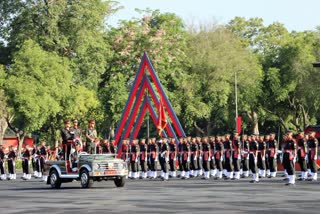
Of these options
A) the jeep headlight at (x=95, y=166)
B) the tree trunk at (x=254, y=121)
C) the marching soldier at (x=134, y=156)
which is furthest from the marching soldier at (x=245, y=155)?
the tree trunk at (x=254, y=121)

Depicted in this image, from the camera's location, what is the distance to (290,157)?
30.3 metres

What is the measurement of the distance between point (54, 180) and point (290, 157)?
9304mm

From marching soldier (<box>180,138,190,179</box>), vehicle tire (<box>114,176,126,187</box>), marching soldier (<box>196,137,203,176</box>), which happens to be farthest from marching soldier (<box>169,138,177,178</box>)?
vehicle tire (<box>114,176,126,187</box>)

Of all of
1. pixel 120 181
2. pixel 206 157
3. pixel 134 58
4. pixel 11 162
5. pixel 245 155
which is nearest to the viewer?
pixel 120 181

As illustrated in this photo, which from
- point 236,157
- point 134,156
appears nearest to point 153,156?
point 134,156

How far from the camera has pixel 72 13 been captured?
205 ft

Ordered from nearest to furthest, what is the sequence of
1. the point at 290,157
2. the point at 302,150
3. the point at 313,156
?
the point at 290,157, the point at 302,150, the point at 313,156

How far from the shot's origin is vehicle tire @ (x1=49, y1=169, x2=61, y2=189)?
103 feet

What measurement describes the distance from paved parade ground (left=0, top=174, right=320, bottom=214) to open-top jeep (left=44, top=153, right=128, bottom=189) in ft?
3.54

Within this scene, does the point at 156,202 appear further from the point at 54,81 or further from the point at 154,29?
the point at 154,29

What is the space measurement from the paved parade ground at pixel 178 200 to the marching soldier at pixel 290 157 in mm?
456

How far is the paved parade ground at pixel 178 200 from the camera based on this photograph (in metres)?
20.1

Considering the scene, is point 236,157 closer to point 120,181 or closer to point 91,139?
point 120,181

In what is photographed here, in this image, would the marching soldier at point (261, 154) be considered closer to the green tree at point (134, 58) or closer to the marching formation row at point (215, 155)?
the marching formation row at point (215, 155)
